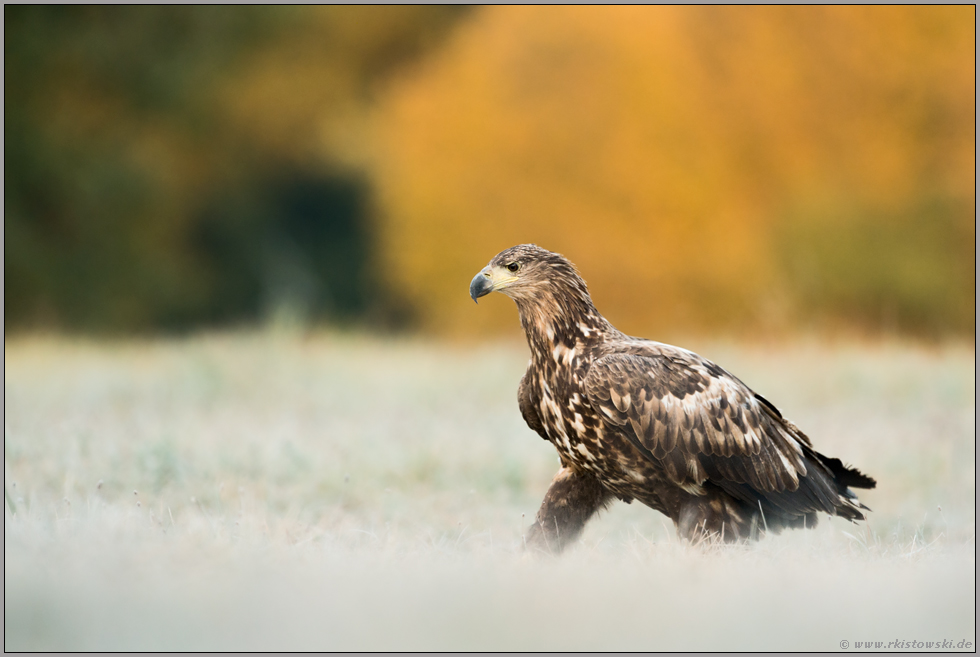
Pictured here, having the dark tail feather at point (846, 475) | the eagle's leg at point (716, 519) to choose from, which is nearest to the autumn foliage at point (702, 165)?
the dark tail feather at point (846, 475)

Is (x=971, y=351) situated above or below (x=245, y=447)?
above

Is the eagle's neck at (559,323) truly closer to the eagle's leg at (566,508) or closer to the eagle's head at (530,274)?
the eagle's head at (530,274)

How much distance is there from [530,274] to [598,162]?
11.0 meters

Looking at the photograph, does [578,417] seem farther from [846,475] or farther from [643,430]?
[846,475]

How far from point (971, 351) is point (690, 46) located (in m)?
6.79

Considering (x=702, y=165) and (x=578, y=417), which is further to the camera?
(x=702, y=165)

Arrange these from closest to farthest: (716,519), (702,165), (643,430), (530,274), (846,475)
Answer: (643,430) → (716,519) → (530,274) → (846,475) → (702,165)

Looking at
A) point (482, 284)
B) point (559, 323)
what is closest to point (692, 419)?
point (559, 323)

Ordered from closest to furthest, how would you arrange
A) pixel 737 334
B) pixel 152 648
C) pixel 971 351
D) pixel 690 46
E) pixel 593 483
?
pixel 152 648
pixel 593 483
pixel 971 351
pixel 737 334
pixel 690 46

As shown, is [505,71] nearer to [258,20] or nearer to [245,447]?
[258,20]

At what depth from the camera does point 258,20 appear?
17.0 meters

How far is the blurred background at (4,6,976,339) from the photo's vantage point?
13.2 m

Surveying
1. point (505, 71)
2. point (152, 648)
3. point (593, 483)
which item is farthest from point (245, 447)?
point (505, 71)

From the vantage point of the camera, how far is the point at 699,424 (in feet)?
11.3
